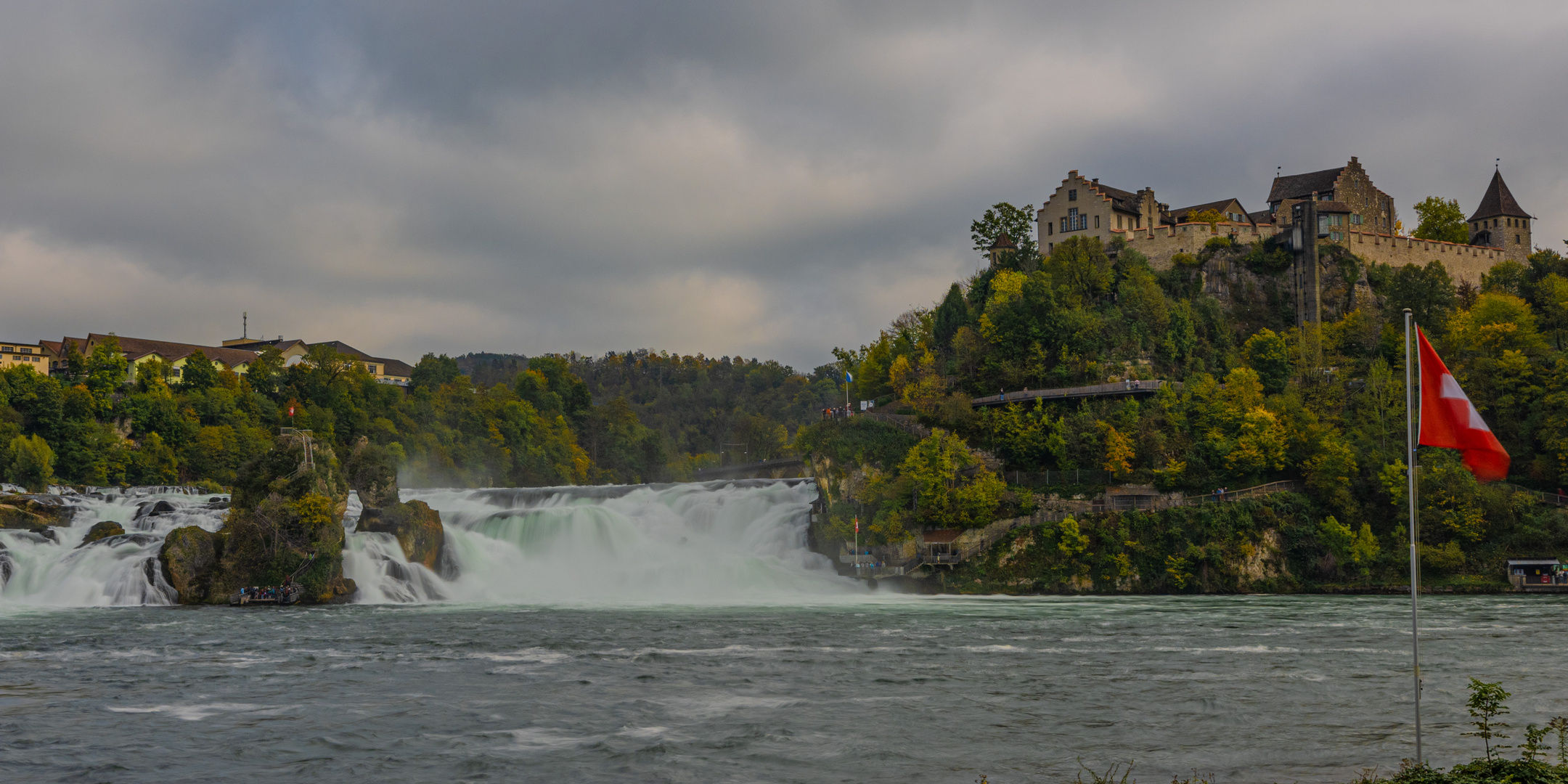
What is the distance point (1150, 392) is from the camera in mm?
69500

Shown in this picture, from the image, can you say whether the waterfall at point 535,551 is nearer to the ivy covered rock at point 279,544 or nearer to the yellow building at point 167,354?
the ivy covered rock at point 279,544

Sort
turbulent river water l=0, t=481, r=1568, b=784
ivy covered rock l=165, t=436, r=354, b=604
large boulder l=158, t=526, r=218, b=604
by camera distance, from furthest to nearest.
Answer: ivy covered rock l=165, t=436, r=354, b=604
large boulder l=158, t=526, r=218, b=604
turbulent river water l=0, t=481, r=1568, b=784

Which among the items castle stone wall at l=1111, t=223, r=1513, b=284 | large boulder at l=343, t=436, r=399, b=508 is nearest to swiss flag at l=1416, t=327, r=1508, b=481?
large boulder at l=343, t=436, r=399, b=508

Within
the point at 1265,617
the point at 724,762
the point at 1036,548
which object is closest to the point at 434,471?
the point at 1036,548

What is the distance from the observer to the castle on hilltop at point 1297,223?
8312cm

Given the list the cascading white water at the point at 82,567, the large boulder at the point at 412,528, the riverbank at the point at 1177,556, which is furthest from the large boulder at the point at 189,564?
the riverbank at the point at 1177,556

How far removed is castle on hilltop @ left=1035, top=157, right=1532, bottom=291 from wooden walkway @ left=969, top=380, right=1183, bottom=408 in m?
16.2

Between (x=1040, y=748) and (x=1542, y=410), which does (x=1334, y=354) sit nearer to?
(x=1542, y=410)

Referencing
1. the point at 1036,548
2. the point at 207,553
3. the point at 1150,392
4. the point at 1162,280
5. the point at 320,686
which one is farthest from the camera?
the point at 1162,280

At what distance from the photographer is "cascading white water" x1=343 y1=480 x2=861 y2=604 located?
56.3 meters

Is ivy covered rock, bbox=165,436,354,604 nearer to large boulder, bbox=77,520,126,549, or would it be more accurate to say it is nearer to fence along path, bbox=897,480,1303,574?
large boulder, bbox=77,520,126,549

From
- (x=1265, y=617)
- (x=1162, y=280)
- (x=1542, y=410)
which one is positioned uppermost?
(x=1162, y=280)

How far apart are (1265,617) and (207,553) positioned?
45653 millimetres

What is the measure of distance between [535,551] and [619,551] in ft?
14.8
